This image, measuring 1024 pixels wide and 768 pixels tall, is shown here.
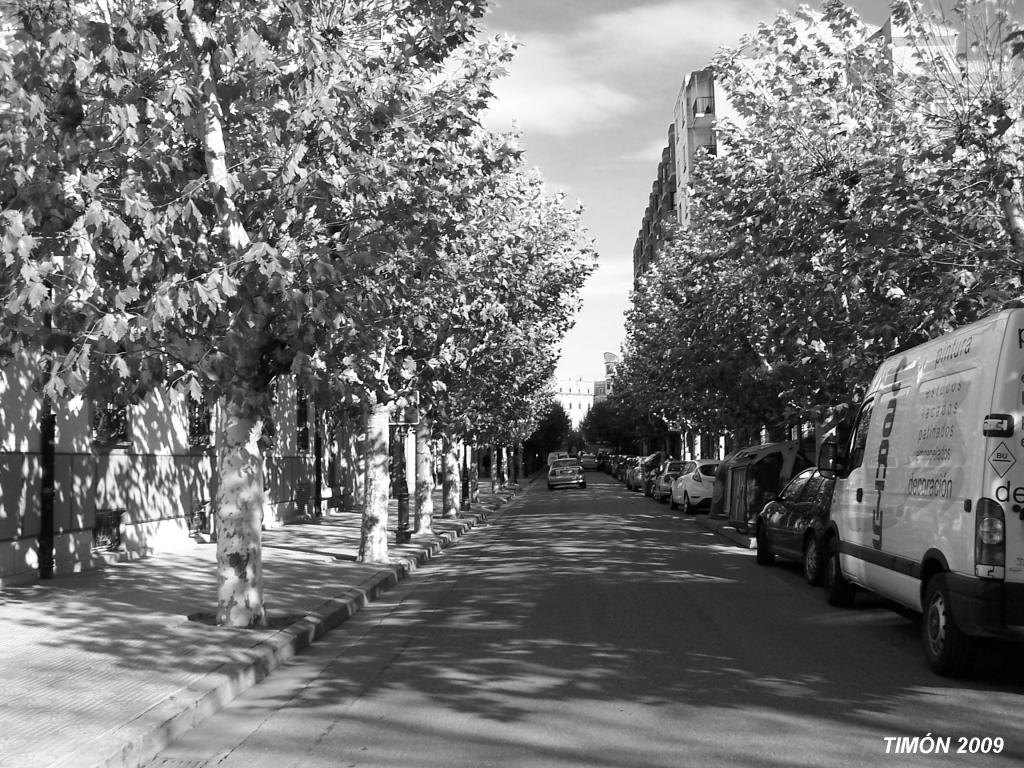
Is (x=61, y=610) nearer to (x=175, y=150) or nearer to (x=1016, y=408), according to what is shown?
(x=175, y=150)

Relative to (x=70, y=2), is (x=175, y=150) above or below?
below

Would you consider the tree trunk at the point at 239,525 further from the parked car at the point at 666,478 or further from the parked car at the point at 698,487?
the parked car at the point at 666,478

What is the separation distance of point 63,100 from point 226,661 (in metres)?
4.90

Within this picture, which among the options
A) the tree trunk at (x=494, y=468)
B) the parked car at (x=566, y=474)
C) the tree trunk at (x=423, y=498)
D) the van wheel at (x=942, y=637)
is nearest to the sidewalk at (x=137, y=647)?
the van wheel at (x=942, y=637)

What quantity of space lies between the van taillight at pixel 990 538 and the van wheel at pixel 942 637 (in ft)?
1.77

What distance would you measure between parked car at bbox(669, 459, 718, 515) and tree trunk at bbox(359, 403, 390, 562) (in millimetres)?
15556

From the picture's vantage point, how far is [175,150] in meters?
10.3

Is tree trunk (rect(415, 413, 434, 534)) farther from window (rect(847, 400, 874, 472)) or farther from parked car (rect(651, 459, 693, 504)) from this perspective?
parked car (rect(651, 459, 693, 504))

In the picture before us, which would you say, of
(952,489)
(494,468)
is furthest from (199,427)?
(494,468)

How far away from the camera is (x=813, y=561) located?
14.0 metres

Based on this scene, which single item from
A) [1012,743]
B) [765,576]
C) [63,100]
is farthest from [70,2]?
[765,576]

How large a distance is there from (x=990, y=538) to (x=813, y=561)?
22.6ft

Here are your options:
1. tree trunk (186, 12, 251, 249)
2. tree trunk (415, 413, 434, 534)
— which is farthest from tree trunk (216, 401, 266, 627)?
tree trunk (415, 413, 434, 534)

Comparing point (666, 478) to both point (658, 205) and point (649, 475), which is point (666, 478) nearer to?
point (649, 475)
